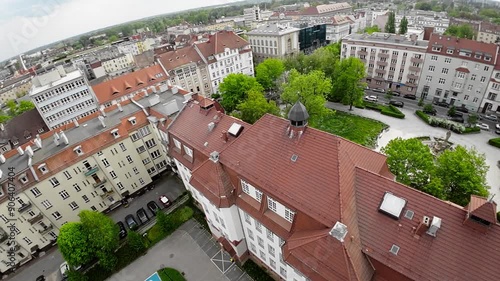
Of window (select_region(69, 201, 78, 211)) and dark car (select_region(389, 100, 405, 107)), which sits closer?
window (select_region(69, 201, 78, 211))

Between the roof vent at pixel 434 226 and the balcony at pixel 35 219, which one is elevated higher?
the roof vent at pixel 434 226

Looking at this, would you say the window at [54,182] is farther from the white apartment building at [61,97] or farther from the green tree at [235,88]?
the green tree at [235,88]

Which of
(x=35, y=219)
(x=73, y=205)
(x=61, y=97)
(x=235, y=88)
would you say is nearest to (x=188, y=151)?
(x=73, y=205)

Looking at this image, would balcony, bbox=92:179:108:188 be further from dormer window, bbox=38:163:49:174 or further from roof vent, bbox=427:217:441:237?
roof vent, bbox=427:217:441:237

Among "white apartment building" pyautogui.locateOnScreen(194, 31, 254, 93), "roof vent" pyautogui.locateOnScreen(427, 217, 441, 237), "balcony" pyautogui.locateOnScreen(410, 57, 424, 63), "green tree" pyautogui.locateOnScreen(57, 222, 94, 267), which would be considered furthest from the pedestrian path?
"balcony" pyautogui.locateOnScreen(410, 57, 424, 63)

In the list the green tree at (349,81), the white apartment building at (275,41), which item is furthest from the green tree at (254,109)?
the white apartment building at (275,41)

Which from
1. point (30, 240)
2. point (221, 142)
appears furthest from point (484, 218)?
point (30, 240)

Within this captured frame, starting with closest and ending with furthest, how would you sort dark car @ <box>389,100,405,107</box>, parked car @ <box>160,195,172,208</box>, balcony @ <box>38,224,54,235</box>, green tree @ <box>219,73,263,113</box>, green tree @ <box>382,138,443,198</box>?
green tree @ <box>382,138,443,198</box>
balcony @ <box>38,224,54,235</box>
parked car @ <box>160,195,172,208</box>
green tree @ <box>219,73,263,113</box>
dark car @ <box>389,100,405,107</box>
